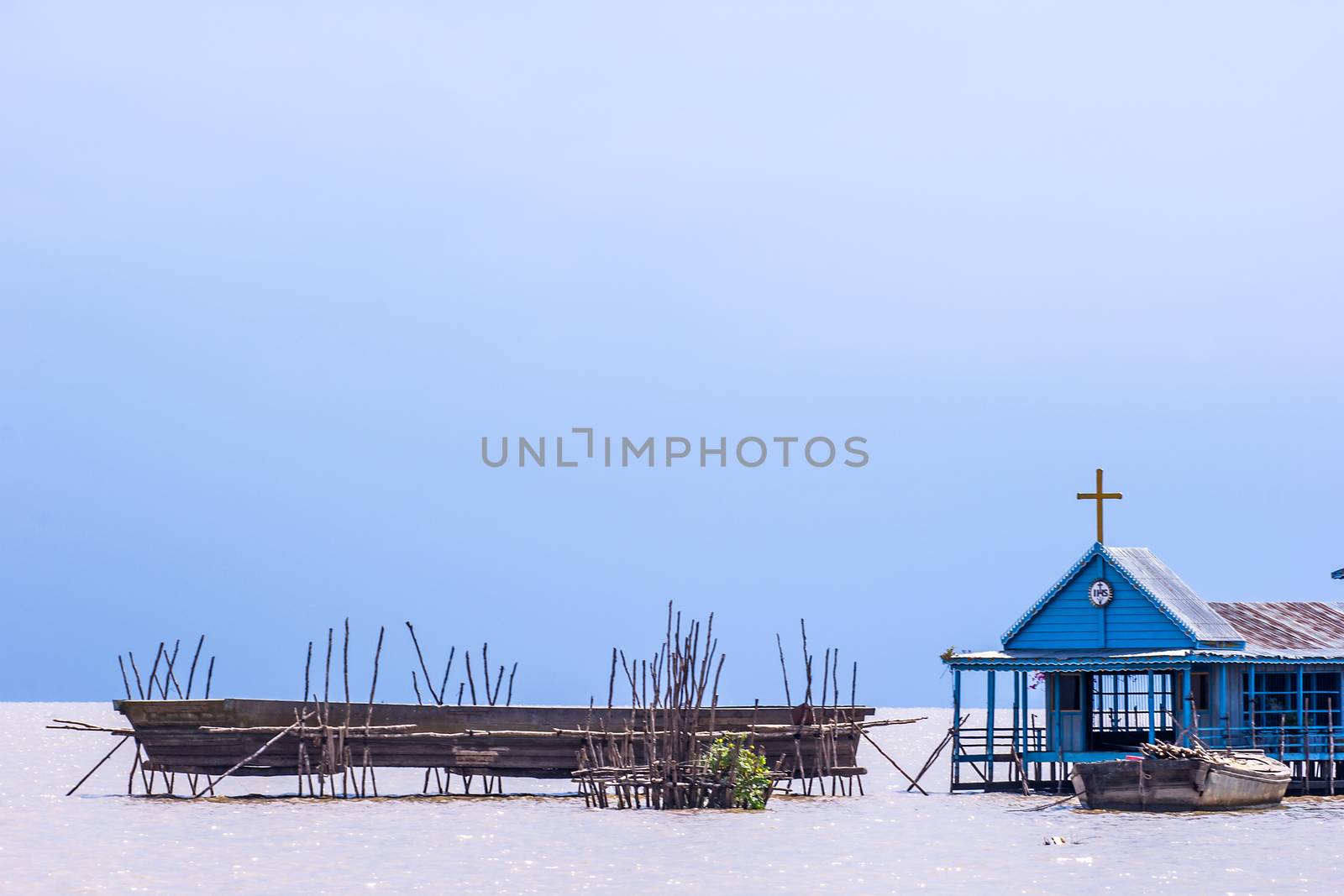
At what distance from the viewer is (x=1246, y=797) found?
44.5m

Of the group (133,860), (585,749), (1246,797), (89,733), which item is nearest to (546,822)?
(585,749)

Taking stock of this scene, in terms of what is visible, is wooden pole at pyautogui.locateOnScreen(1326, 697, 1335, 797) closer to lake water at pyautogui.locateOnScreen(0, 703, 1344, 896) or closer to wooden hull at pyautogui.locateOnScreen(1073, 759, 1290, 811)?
lake water at pyautogui.locateOnScreen(0, 703, 1344, 896)

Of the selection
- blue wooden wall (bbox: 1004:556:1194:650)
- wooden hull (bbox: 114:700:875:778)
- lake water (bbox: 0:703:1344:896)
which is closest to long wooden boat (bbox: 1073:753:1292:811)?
lake water (bbox: 0:703:1344:896)

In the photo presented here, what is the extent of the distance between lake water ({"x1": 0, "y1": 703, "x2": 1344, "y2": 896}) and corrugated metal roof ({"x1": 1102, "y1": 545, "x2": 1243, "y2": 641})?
4594mm

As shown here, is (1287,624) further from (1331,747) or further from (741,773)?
(741,773)

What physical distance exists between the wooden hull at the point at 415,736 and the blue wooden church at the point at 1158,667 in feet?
18.1

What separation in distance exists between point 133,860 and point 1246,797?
24.5 metres

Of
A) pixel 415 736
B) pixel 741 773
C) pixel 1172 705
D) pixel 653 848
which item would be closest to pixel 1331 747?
pixel 1172 705

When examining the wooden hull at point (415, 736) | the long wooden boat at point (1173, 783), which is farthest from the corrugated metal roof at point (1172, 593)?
the wooden hull at point (415, 736)

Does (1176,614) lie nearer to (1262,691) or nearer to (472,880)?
(1262,691)

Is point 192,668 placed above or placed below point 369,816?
above

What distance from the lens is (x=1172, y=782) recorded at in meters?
43.4

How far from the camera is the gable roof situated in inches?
1882

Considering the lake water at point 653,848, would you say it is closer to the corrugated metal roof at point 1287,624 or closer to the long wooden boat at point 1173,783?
the long wooden boat at point 1173,783
